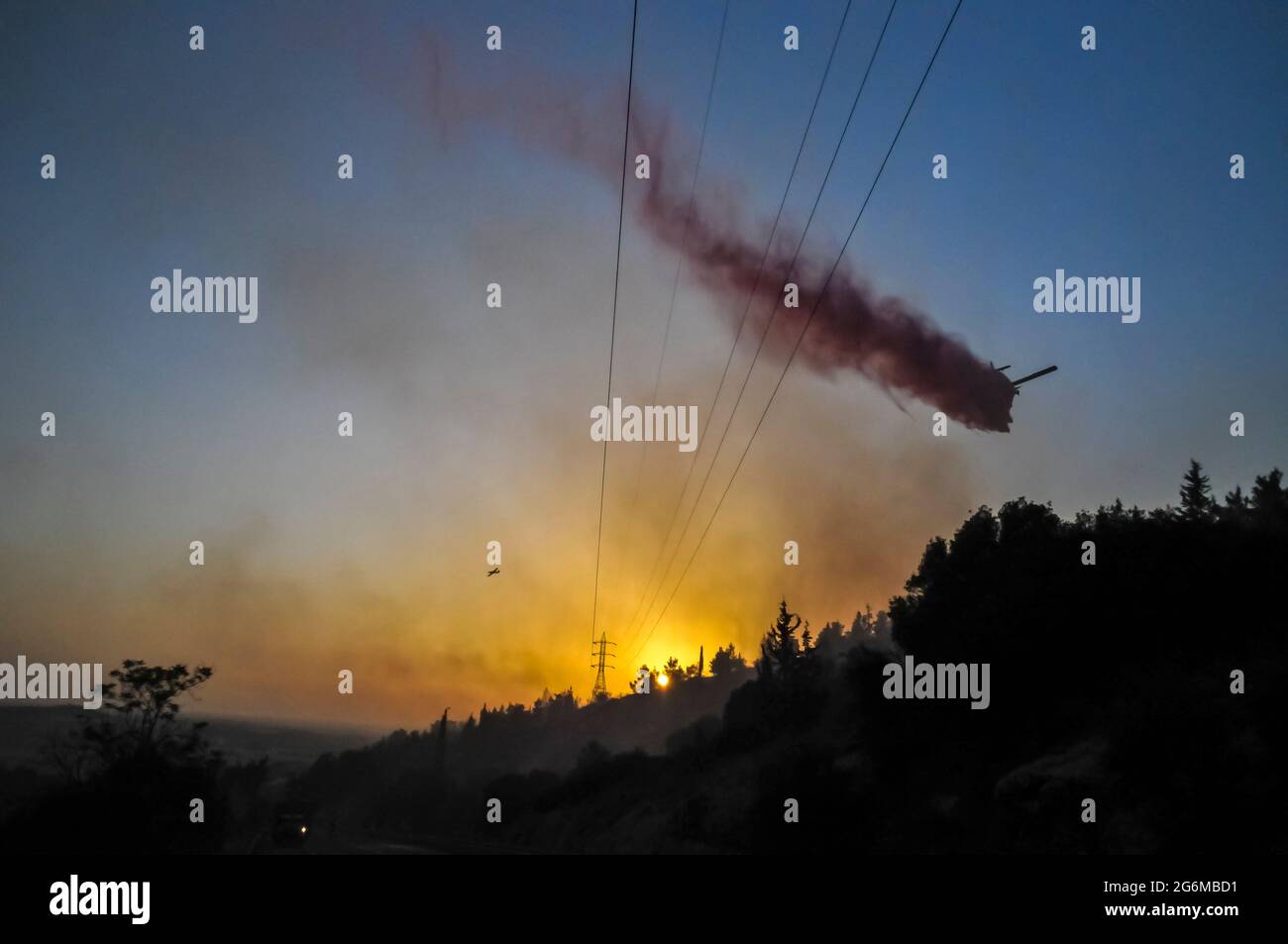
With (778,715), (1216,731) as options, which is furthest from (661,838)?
(1216,731)

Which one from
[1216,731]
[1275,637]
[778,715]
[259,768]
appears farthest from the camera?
[259,768]

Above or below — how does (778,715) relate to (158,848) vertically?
above

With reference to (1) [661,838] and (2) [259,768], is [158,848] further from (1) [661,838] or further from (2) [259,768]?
(2) [259,768]
